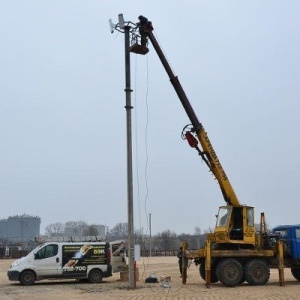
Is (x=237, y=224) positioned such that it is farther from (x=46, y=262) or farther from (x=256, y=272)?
(x=46, y=262)

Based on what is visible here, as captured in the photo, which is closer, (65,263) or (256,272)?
(256,272)

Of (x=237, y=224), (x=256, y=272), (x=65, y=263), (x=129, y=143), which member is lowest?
(x=256, y=272)

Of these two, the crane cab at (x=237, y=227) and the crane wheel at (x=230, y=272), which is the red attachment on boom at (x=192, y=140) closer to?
the crane cab at (x=237, y=227)

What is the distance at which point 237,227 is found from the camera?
2147 cm

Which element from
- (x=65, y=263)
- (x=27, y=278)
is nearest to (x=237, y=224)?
(x=65, y=263)

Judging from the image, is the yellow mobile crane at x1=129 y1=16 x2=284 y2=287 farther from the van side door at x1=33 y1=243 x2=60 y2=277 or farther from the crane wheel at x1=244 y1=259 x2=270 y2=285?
the van side door at x1=33 y1=243 x2=60 y2=277

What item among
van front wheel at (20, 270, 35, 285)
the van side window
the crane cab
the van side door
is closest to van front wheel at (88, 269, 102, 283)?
the van side door

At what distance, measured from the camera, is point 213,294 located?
17.3 metres

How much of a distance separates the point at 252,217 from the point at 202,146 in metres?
3.64

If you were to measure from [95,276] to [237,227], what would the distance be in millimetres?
6984

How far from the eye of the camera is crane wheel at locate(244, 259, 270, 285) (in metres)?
20.8

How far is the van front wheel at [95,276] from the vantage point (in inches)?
934

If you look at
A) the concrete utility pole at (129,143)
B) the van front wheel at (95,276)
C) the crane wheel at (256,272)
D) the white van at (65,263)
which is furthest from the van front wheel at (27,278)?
the crane wheel at (256,272)

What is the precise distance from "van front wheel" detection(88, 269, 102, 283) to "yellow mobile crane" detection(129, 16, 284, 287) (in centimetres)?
410
